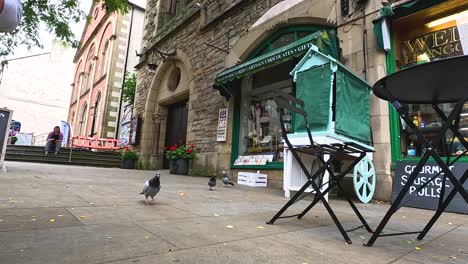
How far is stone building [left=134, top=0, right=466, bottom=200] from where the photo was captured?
4926 mm

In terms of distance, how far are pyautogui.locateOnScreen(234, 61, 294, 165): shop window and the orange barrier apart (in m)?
10.9

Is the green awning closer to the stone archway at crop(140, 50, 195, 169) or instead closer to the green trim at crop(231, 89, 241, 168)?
the green trim at crop(231, 89, 241, 168)

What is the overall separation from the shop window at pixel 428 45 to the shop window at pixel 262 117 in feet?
7.86

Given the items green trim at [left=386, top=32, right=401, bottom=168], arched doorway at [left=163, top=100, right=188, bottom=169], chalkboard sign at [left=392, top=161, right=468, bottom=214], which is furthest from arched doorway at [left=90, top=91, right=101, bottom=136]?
chalkboard sign at [left=392, top=161, right=468, bottom=214]

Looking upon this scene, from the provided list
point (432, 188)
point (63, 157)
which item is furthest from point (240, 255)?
point (63, 157)

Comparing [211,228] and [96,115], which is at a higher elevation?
[96,115]

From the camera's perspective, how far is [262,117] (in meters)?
7.62

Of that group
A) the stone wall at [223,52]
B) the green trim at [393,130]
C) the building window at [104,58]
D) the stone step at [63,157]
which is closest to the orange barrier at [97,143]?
the stone step at [63,157]

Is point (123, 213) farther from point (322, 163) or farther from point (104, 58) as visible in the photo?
point (104, 58)

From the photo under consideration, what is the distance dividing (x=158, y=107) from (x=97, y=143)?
728 cm

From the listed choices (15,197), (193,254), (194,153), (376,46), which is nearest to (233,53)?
(194,153)

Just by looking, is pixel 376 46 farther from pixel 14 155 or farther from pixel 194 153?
pixel 14 155

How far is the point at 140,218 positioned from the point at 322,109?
2619 mm

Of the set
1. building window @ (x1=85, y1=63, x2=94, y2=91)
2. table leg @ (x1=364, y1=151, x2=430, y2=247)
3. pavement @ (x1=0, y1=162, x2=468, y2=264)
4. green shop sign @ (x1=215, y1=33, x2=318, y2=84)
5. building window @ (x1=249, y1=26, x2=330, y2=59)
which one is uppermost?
building window @ (x1=85, y1=63, x2=94, y2=91)
